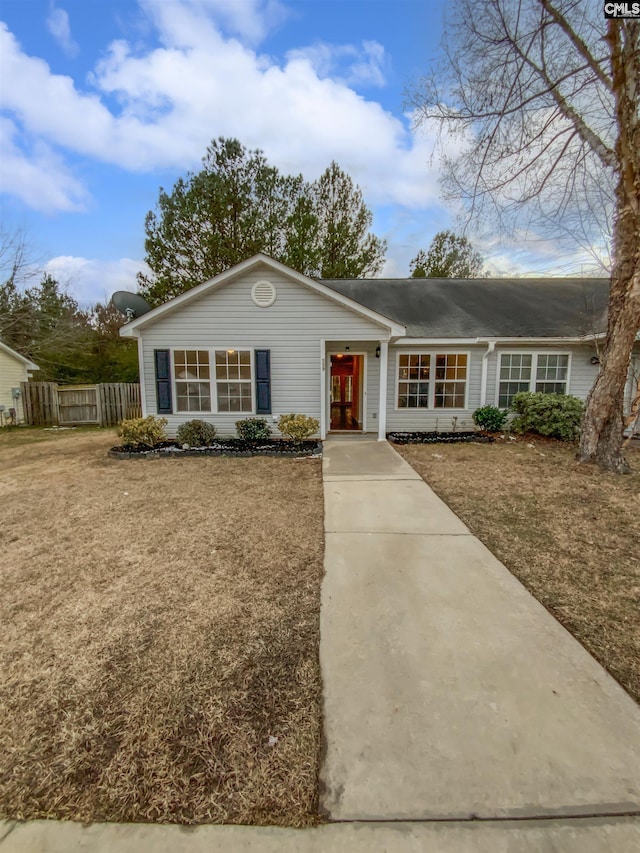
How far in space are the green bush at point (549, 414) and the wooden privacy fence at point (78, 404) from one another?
1336cm

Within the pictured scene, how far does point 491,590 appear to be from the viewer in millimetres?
3064

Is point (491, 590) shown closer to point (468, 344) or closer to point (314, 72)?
point (468, 344)

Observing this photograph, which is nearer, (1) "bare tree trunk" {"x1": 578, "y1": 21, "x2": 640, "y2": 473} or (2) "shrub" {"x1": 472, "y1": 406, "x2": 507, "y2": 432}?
(1) "bare tree trunk" {"x1": 578, "y1": 21, "x2": 640, "y2": 473}

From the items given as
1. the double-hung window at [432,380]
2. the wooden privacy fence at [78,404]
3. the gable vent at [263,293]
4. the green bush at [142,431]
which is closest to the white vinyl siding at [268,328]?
the gable vent at [263,293]

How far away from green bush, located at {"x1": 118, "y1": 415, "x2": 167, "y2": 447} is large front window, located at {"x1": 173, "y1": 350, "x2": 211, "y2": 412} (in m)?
0.86

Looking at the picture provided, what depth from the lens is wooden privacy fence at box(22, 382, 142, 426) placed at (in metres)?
14.5

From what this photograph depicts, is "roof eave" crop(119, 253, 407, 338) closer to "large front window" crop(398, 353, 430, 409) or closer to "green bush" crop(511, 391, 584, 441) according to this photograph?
"large front window" crop(398, 353, 430, 409)

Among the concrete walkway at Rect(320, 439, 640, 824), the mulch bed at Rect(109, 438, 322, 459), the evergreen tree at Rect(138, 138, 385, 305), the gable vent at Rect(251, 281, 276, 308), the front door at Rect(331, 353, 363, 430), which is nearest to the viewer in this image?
the concrete walkway at Rect(320, 439, 640, 824)

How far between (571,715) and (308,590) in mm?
1775

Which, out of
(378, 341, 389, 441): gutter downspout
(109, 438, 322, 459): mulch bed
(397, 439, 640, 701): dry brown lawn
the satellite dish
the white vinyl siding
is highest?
the satellite dish

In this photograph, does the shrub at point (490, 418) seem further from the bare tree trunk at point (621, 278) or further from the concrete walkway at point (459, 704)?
the concrete walkway at point (459, 704)

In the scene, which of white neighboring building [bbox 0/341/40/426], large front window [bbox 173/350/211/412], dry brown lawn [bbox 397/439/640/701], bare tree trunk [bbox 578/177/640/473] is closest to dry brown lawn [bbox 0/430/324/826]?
dry brown lawn [bbox 397/439/640/701]

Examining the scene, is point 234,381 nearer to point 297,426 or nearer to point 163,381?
point 163,381

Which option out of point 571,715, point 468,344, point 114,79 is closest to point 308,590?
point 571,715
